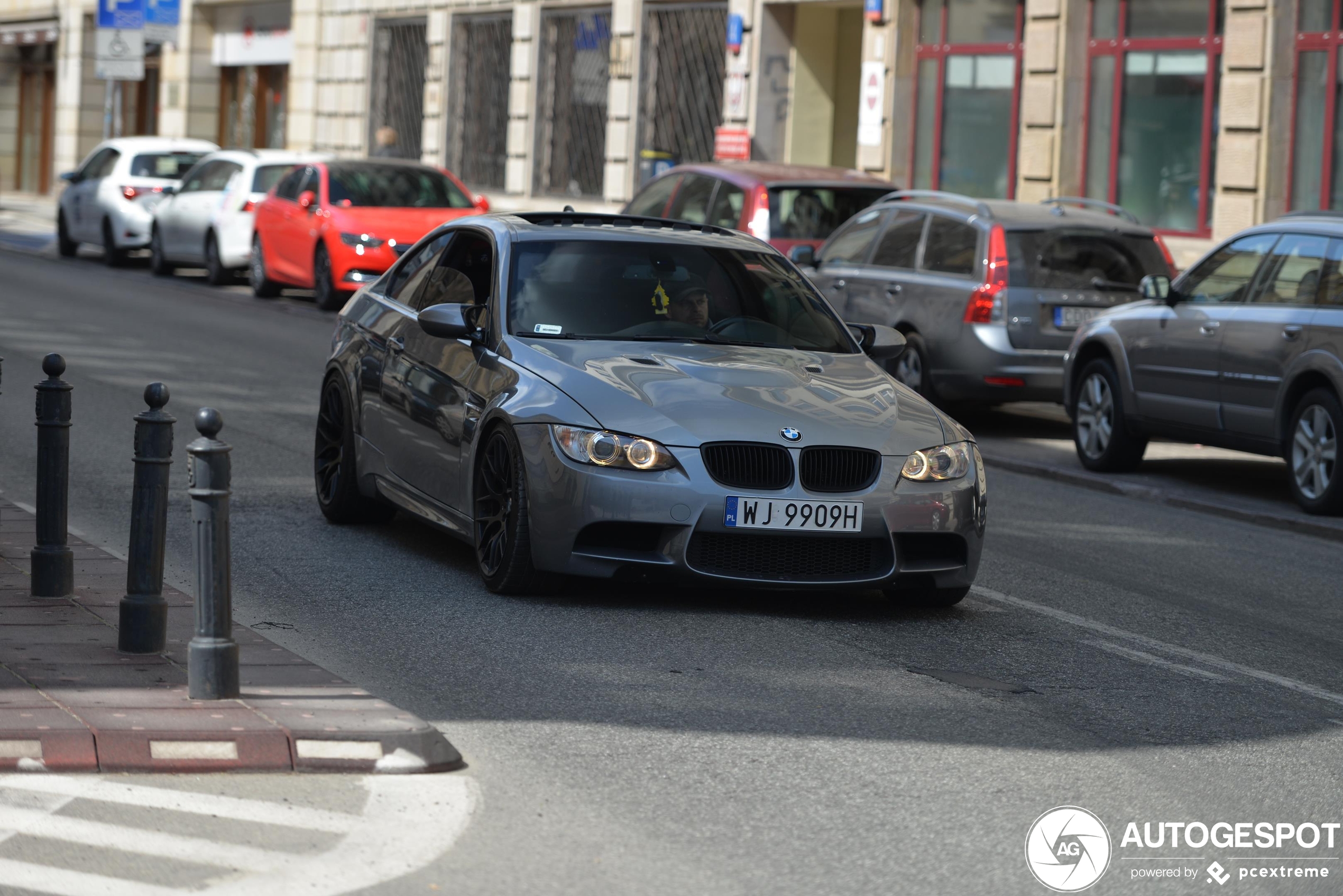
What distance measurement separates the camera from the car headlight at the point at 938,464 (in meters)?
7.47

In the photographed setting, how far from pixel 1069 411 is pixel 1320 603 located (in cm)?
506

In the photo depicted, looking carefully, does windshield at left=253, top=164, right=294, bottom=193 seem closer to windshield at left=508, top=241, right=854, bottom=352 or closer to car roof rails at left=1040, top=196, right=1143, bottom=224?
car roof rails at left=1040, top=196, right=1143, bottom=224

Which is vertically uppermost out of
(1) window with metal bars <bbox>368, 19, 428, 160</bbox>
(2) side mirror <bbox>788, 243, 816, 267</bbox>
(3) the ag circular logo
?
(1) window with metal bars <bbox>368, 19, 428, 160</bbox>

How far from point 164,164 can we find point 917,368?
56.6 ft

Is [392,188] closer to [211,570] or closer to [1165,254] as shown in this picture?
[1165,254]

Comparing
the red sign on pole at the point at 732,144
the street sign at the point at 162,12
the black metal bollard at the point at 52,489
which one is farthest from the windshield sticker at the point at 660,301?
the street sign at the point at 162,12

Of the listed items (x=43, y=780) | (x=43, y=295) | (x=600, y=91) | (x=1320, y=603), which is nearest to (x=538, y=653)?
(x=43, y=780)

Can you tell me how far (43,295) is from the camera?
2302 cm

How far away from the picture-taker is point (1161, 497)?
40.1ft

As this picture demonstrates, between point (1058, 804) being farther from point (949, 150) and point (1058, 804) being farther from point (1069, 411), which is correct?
point (949, 150)

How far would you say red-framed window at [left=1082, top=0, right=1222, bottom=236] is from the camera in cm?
2158

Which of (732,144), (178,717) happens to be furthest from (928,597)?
(732,144)

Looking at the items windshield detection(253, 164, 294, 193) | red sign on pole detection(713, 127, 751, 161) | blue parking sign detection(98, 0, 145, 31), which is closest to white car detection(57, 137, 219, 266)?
windshield detection(253, 164, 294, 193)

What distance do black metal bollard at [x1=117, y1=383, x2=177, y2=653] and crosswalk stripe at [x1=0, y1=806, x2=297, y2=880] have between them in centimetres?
134
